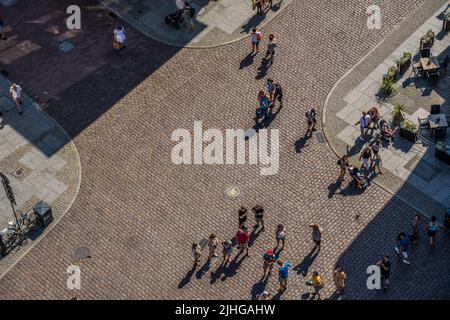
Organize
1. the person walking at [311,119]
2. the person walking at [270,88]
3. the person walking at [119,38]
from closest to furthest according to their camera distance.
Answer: the person walking at [311,119] → the person walking at [270,88] → the person walking at [119,38]

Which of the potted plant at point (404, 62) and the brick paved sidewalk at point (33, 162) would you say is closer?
the brick paved sidewalk at point (33, 162)

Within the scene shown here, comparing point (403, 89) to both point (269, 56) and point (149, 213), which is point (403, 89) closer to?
point (269, 56)

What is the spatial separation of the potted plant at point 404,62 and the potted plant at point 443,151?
7.17 m

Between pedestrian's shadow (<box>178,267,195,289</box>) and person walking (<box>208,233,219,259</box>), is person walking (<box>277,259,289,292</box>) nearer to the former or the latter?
person walking (<box>208,233,219,259</box>)

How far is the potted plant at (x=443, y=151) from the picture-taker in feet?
158

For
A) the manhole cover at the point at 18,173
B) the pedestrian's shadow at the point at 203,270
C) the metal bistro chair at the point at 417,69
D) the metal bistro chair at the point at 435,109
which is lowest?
the manhole cover at the point at 18,173

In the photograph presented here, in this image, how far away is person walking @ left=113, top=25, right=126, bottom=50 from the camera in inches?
2226

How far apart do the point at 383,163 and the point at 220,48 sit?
1497 centimetres

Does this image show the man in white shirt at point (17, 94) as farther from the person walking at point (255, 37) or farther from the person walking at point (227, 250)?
the person walking at point (227, 250)

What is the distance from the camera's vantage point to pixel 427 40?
55.0m

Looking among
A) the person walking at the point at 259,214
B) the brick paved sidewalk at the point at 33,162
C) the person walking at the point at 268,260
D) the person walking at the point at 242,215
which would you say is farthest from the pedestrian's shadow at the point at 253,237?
the brick paved sidewalk at the point at 33,162

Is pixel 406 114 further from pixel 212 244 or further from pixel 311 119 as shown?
pixel 212 244

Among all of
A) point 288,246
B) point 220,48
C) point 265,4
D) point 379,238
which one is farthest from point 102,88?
point 379,238

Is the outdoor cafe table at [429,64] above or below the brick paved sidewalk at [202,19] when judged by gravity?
above
